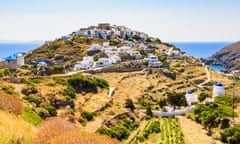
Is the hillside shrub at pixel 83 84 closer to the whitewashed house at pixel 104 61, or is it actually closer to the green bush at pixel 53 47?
the whitewashed house at pixel 104 61

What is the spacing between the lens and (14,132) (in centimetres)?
1136

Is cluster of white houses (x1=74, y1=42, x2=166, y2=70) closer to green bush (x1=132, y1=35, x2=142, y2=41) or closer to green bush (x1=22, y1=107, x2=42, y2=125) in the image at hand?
green bush (x1=132, y1=35, x2=142, y2=41)

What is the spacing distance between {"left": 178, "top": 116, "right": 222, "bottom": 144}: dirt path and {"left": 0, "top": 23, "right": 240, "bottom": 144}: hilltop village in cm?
10

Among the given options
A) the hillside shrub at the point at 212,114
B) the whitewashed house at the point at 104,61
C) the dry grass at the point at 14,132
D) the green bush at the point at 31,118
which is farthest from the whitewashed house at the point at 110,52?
the dry grass at the point at 14,132

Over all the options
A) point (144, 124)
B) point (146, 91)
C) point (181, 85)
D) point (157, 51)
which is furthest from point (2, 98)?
point (157, 51)

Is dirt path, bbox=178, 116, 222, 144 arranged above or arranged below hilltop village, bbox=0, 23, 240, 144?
below

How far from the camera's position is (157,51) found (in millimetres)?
83375

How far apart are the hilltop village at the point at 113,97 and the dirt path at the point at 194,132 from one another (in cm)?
10

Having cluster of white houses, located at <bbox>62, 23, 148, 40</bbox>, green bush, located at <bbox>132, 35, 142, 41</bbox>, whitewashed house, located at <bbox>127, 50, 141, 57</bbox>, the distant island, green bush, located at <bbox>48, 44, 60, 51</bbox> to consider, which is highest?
cluster of white houses, located at <bbox>62, 23, 148, 40</bbox>

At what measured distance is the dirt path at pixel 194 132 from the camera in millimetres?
31606

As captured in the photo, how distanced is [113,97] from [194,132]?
46.9ft

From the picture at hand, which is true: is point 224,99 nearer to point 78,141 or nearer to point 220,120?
point 220,120

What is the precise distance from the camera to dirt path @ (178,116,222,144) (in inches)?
1244

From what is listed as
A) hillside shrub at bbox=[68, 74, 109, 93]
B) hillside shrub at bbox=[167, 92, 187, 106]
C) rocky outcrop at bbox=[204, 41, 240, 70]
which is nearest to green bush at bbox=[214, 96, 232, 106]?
hillside shrub at bbox=[167, 92, 187, 106]
